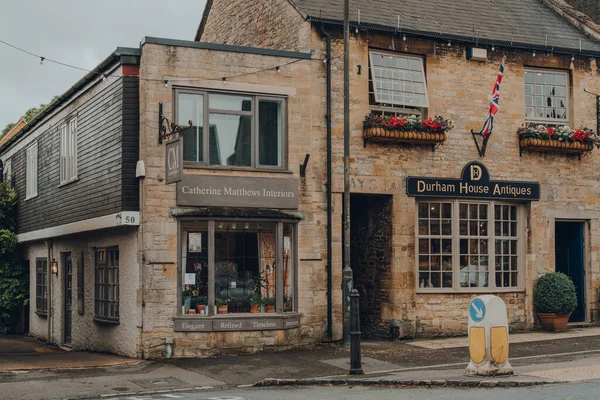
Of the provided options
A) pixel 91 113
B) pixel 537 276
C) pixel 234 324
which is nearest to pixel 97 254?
pixel 91 113

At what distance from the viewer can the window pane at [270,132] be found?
18.0 m

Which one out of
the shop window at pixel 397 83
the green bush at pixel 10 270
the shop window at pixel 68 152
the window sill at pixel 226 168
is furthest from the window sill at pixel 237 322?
the green bush at pixel 10 270

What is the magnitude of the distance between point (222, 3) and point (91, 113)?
243 inches

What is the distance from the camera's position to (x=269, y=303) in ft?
58.3

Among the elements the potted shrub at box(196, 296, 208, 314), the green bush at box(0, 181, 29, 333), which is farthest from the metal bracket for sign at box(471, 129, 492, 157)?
the green bush at box(0, 181, 29, 333)

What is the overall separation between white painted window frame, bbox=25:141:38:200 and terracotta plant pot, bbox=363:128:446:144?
10.6 metres

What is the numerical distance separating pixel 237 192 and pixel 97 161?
11.4 feet

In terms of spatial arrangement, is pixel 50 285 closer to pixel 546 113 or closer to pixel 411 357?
Answer: pixel 411 357

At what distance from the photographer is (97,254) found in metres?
19.9

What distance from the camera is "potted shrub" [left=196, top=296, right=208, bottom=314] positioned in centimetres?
1714

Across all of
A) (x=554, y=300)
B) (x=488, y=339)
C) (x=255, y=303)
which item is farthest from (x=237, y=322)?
(x=554, y=300)

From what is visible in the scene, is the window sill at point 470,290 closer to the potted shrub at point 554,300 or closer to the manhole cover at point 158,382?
the potted shrub at point 554,300

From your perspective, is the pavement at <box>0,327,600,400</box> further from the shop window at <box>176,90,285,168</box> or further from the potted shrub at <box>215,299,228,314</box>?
the shop window at <box>176,90,285,168</box>

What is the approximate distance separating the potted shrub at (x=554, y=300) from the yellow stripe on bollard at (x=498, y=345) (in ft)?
23.5
